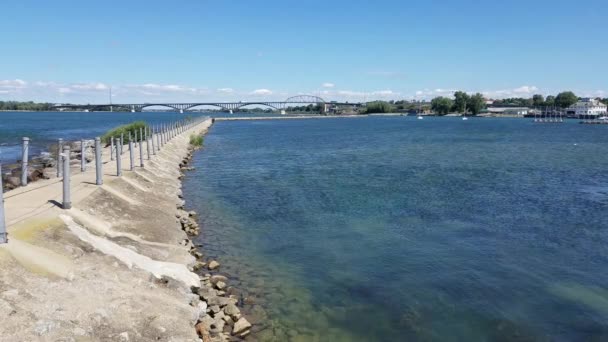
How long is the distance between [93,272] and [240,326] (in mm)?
3050

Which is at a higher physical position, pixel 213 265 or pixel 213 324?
pixel 213 265

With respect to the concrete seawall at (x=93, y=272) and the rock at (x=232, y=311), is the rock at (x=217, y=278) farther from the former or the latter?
the rock at (x=232, y=311)

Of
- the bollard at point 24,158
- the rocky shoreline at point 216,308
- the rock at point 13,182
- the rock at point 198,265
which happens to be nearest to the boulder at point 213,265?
the rocky shoreline at point 216,308

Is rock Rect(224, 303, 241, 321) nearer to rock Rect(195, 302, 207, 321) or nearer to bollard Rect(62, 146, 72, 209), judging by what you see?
rock Rect(195, 302, 207, 321)

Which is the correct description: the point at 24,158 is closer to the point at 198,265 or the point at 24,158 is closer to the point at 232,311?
the point at 198,265

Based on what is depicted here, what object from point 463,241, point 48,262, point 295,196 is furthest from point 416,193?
point 48,262

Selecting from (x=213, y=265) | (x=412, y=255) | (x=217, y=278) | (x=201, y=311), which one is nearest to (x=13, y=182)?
(x=213, y=265)

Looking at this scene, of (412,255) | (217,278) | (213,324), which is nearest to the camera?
(213,324)

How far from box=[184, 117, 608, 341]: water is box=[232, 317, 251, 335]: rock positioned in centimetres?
24

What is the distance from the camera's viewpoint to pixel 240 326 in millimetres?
10281

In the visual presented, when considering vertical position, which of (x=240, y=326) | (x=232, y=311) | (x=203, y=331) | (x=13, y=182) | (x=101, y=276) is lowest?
(x=240, y=326)

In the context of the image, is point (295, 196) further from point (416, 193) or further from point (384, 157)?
point (384, 157)

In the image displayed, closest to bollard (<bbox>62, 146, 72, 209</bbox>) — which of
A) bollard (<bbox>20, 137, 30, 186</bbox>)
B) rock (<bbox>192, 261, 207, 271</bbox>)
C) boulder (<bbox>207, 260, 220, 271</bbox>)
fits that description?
bollard (<bbox>20, 137, 30, 186</bbox>)

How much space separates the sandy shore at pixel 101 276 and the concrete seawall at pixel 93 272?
0.06 feet
